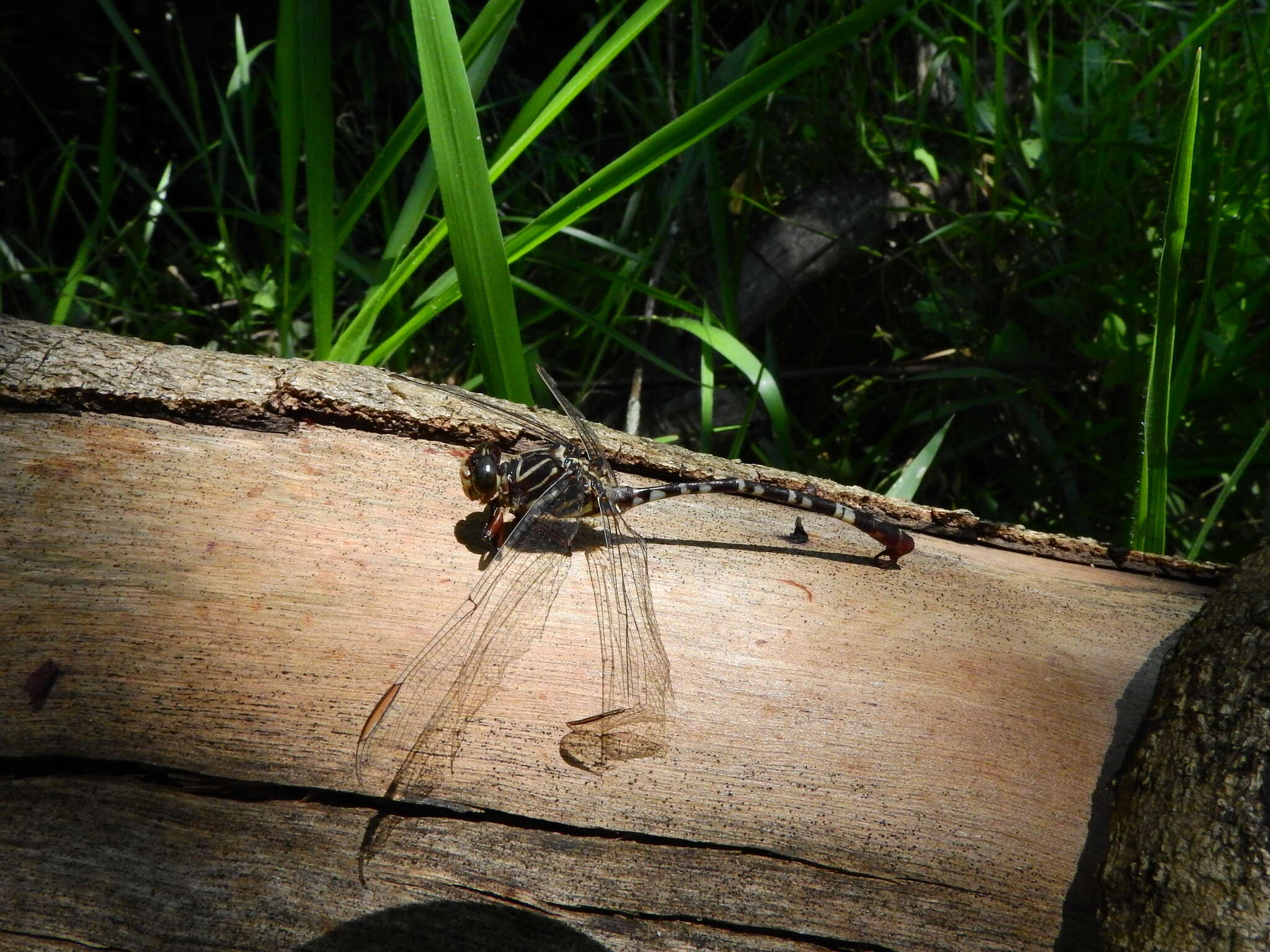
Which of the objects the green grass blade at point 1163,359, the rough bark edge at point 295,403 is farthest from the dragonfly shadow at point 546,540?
the green grass blade at point 1163,359

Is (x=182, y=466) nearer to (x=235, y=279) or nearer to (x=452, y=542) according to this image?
(x=452, y=542)

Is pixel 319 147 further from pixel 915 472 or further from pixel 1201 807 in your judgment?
pixel 1201 807

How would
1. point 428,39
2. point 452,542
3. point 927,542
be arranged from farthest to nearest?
point 428,39, point 927,542, point 452,542

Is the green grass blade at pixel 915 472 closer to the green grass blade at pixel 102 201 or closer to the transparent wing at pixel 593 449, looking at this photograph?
the transparent wing at pixel 593 449

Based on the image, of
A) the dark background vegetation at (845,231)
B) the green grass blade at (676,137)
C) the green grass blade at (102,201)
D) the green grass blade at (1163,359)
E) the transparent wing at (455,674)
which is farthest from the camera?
the dark background vegetation at (845,231)

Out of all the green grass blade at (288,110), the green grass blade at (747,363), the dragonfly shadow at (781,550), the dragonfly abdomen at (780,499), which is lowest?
the dragonfly shadow at (781,550)

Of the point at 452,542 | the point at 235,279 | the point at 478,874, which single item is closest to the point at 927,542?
the point at 452,542

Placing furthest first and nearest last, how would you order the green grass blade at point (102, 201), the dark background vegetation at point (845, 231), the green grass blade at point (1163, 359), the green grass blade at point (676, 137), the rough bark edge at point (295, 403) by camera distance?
1. the dark background vegetation at point (845, 231)
2. the green grass blade at point (102, 201)
3. the green grass blade at point (676, 137)
4. the green grass blade at point (1163, 359)
5. the rough bark edge at point (295, 403)
